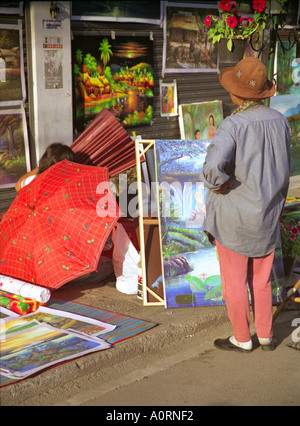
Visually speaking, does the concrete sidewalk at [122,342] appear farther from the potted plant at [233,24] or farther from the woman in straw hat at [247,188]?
the potted plant at [233,24]

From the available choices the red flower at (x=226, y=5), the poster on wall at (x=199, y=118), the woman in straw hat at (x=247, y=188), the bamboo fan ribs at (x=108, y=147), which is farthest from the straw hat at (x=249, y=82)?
the poster on wall at (x=199, y=118)

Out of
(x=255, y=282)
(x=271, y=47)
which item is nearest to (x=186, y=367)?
(x=255, y=282)

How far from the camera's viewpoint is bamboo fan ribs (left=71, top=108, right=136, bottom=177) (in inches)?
246

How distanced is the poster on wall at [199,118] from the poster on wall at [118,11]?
1.26m

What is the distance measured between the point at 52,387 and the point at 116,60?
4.42 metres

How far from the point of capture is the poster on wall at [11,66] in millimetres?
6457

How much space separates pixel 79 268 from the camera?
523 centimetres

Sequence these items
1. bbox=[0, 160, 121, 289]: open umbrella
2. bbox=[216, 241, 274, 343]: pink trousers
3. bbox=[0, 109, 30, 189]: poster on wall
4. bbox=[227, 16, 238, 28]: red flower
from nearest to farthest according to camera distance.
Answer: bbox=[216, 241, 274, 343]: pink trousers, bbox=[0, 160, 121, 289]: open umbrella, bbox=[0, 109, 30, 189]: poster on wall, bbox=[227, 16, 238, 28]: red flower

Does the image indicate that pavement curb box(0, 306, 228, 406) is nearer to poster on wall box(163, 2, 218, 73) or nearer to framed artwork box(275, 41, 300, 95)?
poster on wall box(163, 2, 218, 73)

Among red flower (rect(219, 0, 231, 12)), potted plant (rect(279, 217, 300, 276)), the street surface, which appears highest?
red flower (rect(219, 0, 231, 12))

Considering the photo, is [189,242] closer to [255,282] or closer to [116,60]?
[255,282]

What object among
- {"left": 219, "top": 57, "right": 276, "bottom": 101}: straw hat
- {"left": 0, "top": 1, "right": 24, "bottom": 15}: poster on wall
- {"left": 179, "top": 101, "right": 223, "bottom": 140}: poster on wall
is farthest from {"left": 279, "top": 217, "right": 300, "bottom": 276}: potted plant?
{"left": 0, "top": 1, "right": 24, "bottom": 15}: poster on wall

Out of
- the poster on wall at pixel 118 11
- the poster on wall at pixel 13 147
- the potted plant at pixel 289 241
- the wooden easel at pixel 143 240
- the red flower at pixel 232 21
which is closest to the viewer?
the wooden easel at pixel 143 240

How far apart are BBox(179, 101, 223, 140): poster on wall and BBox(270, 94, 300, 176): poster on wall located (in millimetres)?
1484
